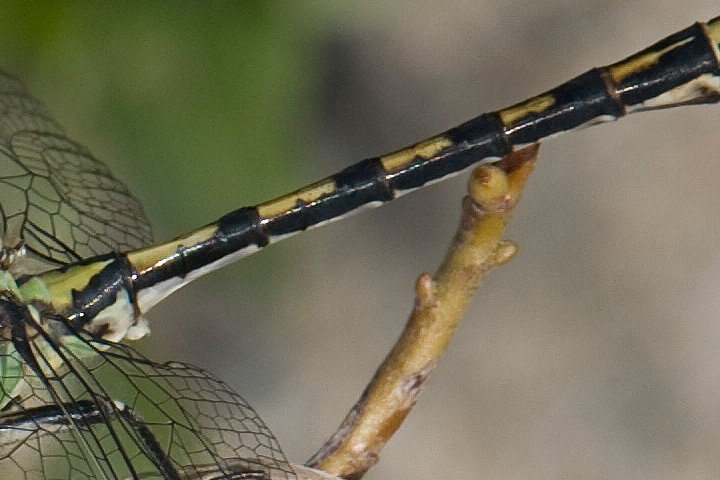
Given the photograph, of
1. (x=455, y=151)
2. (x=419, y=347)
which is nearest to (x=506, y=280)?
(x=455, y=151)

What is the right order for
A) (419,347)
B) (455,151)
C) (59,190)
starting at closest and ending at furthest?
(419,347) < (455,151) < (59,190)

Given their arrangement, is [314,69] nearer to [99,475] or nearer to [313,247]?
[313,247]

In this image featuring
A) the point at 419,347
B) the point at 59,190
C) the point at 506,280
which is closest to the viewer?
the point at 419,347

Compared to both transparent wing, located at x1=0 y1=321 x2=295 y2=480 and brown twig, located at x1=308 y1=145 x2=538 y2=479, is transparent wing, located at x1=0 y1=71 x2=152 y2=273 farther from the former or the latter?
brown twig, located at x1=308 y1=145 x2=538 y2=479

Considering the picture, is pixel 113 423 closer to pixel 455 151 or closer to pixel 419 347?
pixel 419 347

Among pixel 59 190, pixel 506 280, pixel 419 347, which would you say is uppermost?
pixel 59 190

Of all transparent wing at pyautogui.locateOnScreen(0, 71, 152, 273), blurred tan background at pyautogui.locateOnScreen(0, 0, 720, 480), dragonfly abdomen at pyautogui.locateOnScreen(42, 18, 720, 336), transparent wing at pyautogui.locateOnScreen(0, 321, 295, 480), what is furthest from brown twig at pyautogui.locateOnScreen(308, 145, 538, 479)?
blurred tan background at pyautogui.locateOnScreen(0, 0, 720, 480)

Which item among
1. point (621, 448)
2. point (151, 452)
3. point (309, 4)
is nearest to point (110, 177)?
point (151, 452)
